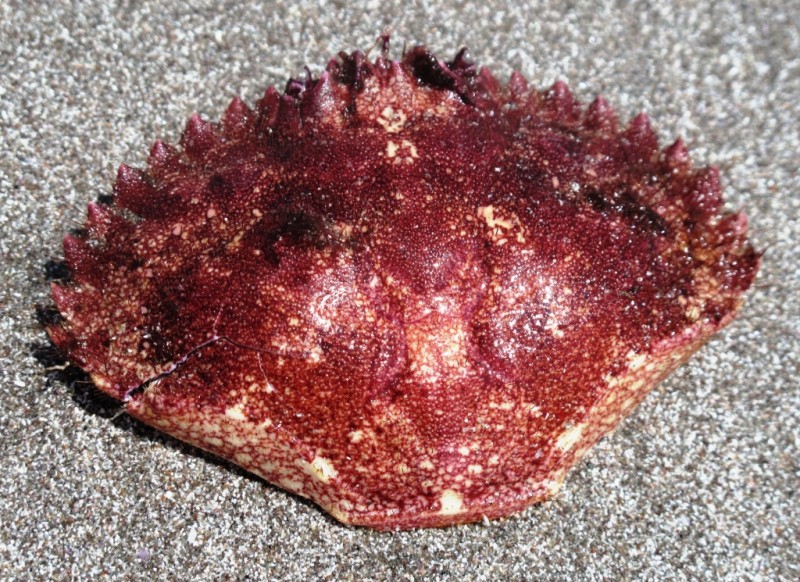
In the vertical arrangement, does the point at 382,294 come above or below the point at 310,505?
above

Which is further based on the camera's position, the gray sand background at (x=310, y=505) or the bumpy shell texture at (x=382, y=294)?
the gray sand background at (x=310, y=505)

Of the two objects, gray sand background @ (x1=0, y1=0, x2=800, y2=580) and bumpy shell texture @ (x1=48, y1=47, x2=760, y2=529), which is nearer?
bumpy shell texture @ (x1=48, y1=47, x2=760, y2=529)

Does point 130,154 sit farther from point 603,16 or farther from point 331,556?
point 603,16

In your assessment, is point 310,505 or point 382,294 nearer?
point 382,294

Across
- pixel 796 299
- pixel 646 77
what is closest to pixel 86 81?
pixel 646 77
